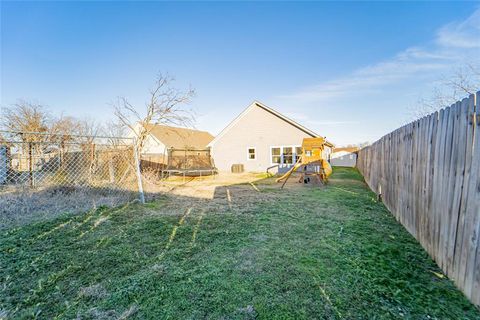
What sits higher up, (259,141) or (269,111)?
(269,111)

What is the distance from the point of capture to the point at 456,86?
11.3 meters

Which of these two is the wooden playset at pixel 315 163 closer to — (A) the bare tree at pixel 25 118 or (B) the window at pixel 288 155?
(B) the window at pixel 288 155

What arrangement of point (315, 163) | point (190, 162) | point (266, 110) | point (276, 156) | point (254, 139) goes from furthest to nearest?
point (254, 139) → point (266, 110) → point (276, 156) → point (190, 162) → point (315, 163)

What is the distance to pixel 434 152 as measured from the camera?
2.57 metres

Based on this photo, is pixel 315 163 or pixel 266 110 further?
pixel 266 110

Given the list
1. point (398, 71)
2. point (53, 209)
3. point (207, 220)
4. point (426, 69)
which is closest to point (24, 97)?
point (53, 209)

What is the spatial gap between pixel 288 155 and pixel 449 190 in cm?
1326

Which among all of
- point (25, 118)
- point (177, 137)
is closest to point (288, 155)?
point (177, 137)

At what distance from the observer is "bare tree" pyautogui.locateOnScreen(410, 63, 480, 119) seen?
10.6 meters

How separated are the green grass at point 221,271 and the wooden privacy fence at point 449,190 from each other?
0.68 feet

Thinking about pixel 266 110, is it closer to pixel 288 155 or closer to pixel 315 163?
pixel 288 155

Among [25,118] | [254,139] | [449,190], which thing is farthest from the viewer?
[254,139]

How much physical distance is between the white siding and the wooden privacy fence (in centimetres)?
1204

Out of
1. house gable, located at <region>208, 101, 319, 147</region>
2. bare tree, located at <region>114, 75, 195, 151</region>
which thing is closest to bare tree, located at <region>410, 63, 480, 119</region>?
house gable, located at <region>208, 101, 319, 147</region>
